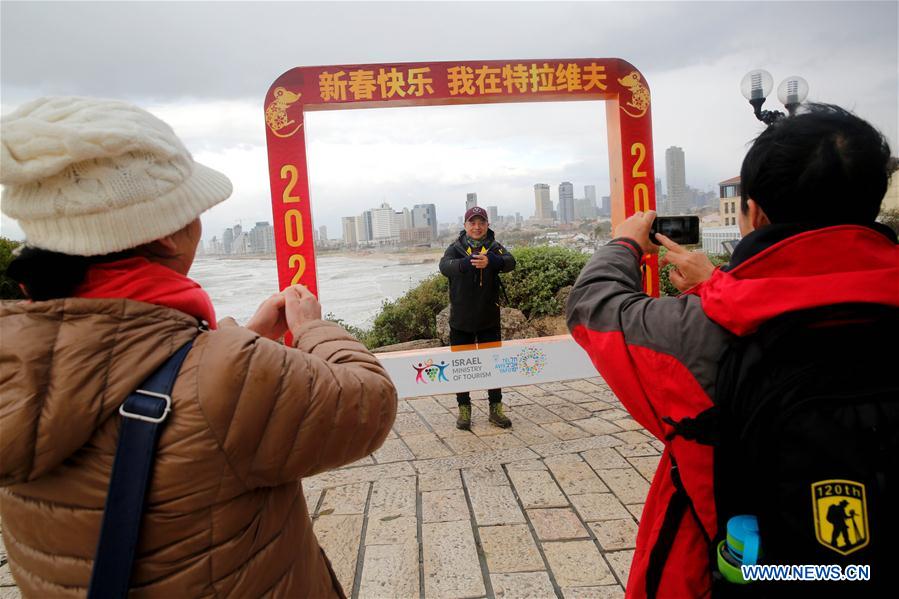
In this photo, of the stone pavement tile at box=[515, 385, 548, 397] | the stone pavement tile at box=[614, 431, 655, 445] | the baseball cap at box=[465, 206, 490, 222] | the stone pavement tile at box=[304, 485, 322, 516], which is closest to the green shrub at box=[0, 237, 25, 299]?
the stone pavement tile at box=[304, 485, 322, 516]

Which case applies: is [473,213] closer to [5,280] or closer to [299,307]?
[299,307]

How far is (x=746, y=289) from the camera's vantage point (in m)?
0.90

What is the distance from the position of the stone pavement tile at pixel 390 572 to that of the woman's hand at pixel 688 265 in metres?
1.88

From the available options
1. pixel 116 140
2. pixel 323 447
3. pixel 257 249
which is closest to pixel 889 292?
pixel 323 447

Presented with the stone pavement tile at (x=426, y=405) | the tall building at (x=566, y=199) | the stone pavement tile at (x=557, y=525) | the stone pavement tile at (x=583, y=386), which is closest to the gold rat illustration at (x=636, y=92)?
the tall building at (x=566, y=199)

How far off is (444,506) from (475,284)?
2041 mm

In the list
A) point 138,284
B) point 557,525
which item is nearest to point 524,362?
point 557,525

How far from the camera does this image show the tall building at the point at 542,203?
6.67m

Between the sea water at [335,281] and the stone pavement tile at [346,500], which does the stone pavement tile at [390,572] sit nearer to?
the stone pavement tile at [346,500]

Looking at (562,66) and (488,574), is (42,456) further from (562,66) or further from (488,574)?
(562,66)

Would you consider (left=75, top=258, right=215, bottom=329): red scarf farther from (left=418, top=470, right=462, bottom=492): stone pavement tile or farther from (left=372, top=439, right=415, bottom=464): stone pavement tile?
(left=372, top=439, right=415, bottom=464): stone pavement tile

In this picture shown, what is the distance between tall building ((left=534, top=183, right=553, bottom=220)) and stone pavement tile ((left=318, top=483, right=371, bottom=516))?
416 centimetres

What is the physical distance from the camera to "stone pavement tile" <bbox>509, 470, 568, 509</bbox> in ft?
10.6

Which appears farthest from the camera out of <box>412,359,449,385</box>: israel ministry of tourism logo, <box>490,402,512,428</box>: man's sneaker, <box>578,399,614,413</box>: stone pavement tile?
→ <box>578,399,614,413</box>: stone pavement tile
